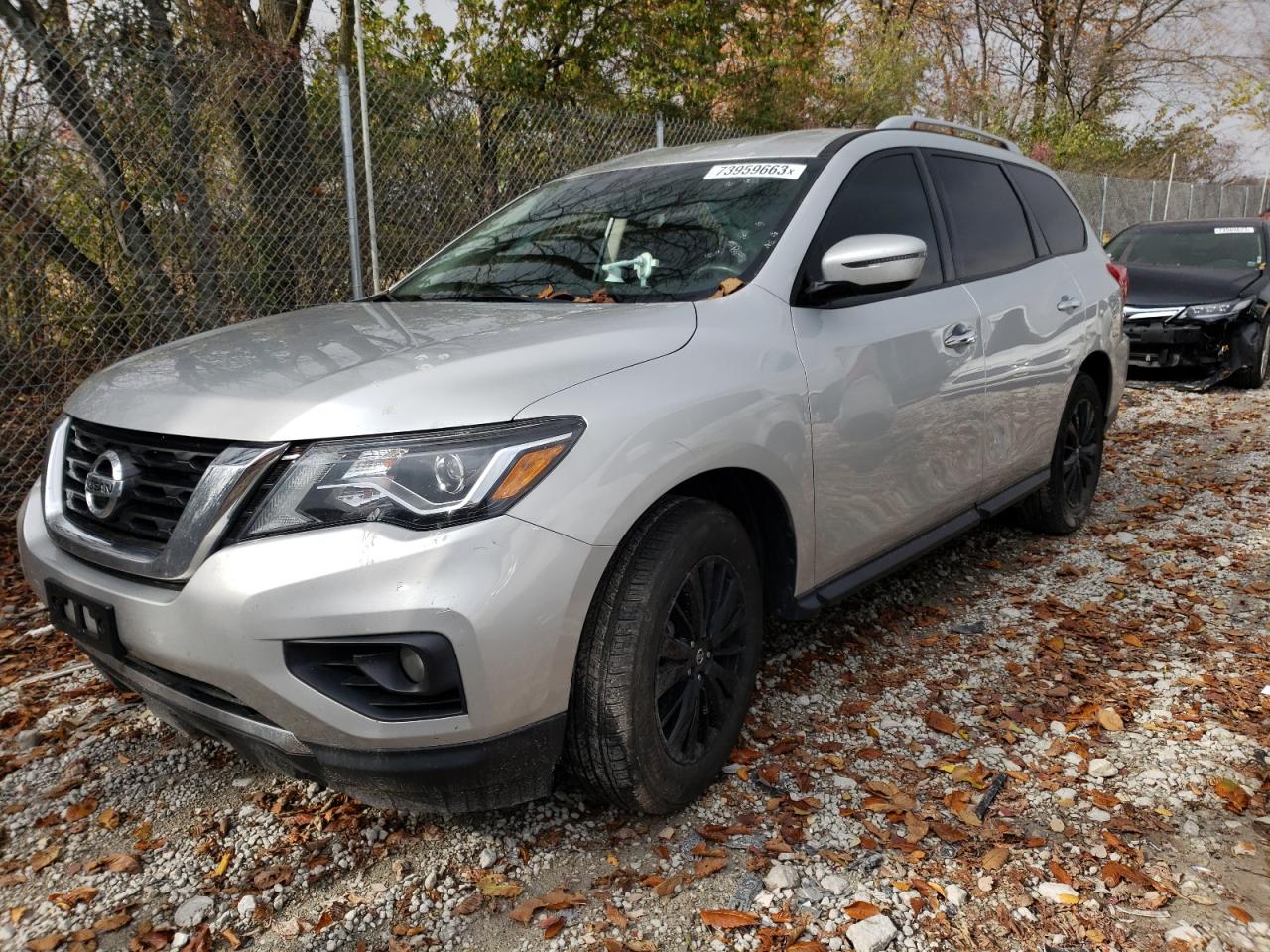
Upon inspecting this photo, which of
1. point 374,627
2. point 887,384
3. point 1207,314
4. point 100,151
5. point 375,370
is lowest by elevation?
point 1207,314

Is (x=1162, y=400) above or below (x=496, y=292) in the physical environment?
below

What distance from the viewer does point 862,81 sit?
13.9 meters

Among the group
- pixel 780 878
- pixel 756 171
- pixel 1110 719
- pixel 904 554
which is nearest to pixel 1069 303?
pixel 904 554

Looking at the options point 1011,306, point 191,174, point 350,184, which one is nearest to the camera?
point 1011,306

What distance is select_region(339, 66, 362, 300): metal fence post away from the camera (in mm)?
5797

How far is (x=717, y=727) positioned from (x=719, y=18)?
9.34 metres

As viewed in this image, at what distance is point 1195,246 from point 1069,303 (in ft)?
21.3

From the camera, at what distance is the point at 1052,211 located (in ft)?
14.8

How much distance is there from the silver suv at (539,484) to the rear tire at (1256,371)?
6.78m

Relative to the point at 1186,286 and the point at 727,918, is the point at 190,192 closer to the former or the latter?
the point at 727,918

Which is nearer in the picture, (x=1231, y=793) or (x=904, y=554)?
(x=1231, y=793)

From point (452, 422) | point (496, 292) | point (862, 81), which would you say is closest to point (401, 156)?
point (496, 292)

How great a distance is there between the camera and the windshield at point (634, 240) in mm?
2781

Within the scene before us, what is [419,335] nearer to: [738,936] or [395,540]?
[395,540]
